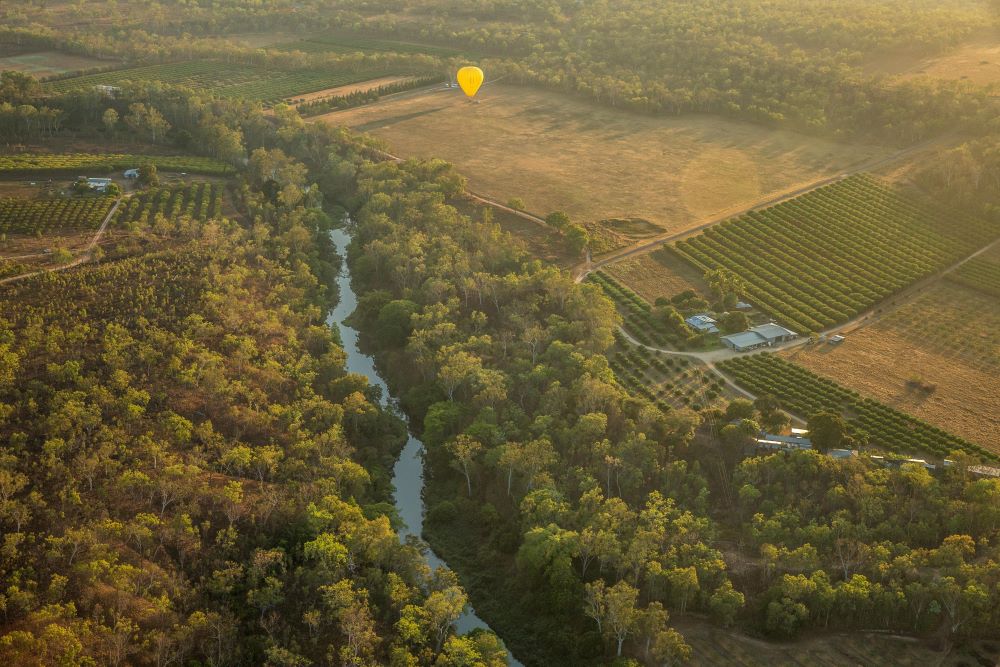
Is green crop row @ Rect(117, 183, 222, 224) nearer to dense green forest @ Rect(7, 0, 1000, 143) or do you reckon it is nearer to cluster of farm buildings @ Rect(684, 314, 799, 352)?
cluster of farm buildings @ Rect(684, 314, 799, 352)

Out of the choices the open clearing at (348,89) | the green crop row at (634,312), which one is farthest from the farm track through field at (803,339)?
the open clearing at (348,89)

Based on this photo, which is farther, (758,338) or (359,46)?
(359,46)

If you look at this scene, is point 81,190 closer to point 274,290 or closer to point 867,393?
point 274,290

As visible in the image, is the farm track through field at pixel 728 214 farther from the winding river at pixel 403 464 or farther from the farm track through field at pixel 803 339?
the winding river at pixel 403 464

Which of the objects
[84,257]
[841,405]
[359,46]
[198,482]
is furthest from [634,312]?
[359,46]

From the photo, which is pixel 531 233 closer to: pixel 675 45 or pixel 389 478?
pixel 389 478

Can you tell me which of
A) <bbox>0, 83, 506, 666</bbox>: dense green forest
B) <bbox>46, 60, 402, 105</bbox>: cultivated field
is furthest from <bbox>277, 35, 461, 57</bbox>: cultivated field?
<bbox>0, 83, 506, 666</bbox>: dense green forest
